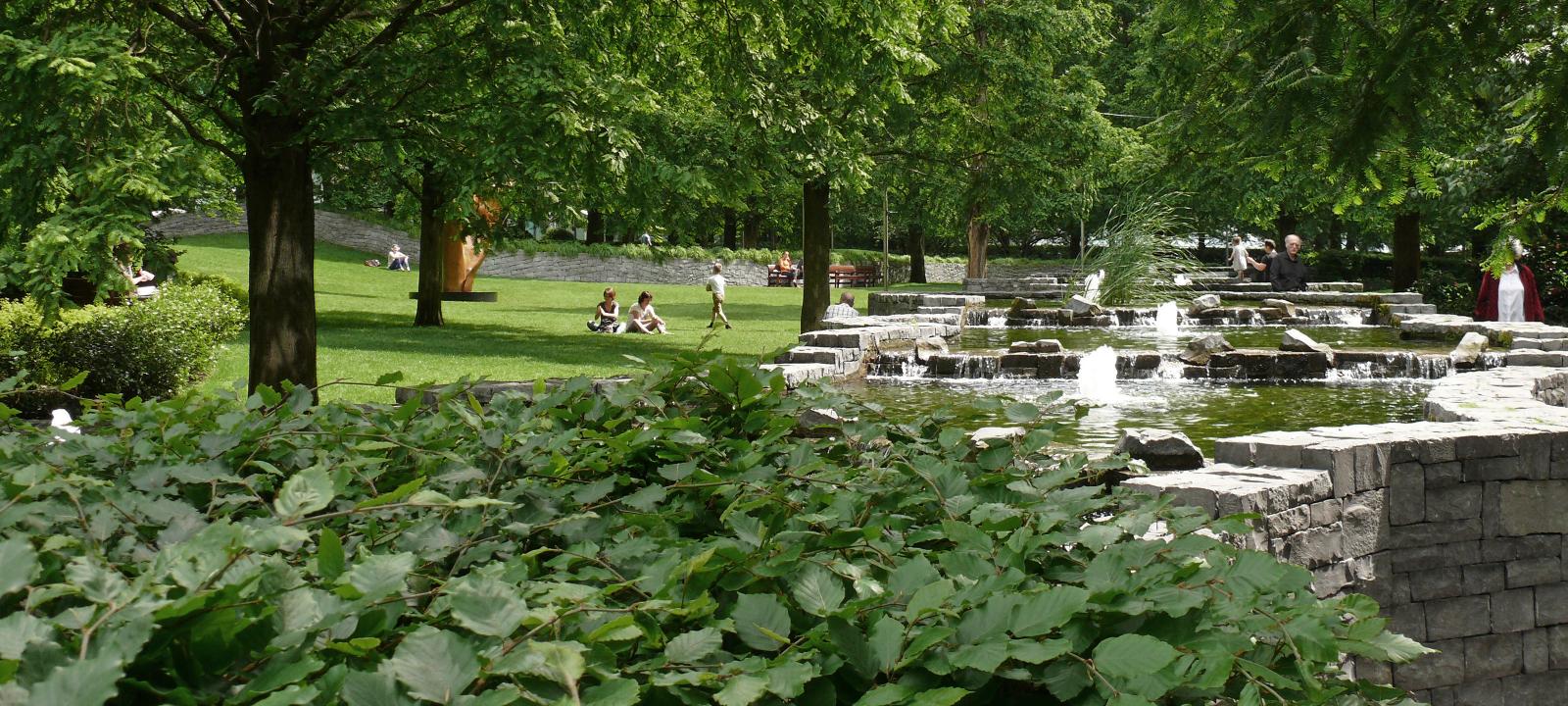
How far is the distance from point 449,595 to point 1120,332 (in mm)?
15871

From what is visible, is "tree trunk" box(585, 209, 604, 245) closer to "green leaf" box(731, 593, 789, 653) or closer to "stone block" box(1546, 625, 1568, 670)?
"stone block" box(1546, 625, 1568, 670)

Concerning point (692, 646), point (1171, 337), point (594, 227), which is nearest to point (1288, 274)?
point (1171, 337)

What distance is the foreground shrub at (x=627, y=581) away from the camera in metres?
1.26

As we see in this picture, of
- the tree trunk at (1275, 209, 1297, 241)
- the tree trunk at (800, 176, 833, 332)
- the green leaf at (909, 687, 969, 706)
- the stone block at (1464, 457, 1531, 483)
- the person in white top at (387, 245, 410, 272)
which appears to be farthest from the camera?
the tree trunk at (1275, 209, 1297, 241)

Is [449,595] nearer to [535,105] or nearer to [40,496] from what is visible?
[40,496]

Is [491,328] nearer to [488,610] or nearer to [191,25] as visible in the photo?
[191,25]

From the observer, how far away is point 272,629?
1297 mm

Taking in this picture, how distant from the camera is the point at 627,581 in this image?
5.03ft

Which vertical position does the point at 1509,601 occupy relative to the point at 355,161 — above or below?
below

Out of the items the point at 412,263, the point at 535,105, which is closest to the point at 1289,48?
the point at 535,105

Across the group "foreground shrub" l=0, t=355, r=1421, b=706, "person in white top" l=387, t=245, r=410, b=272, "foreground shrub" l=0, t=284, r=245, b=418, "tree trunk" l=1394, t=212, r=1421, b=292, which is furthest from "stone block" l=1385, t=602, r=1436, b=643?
"person in white top" l=387, t=245, r=410, b=272

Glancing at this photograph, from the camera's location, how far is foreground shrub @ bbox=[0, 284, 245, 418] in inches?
506

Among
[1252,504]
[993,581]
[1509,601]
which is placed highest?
[993,581]

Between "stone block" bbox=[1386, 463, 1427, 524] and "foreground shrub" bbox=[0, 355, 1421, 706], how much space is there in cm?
491
